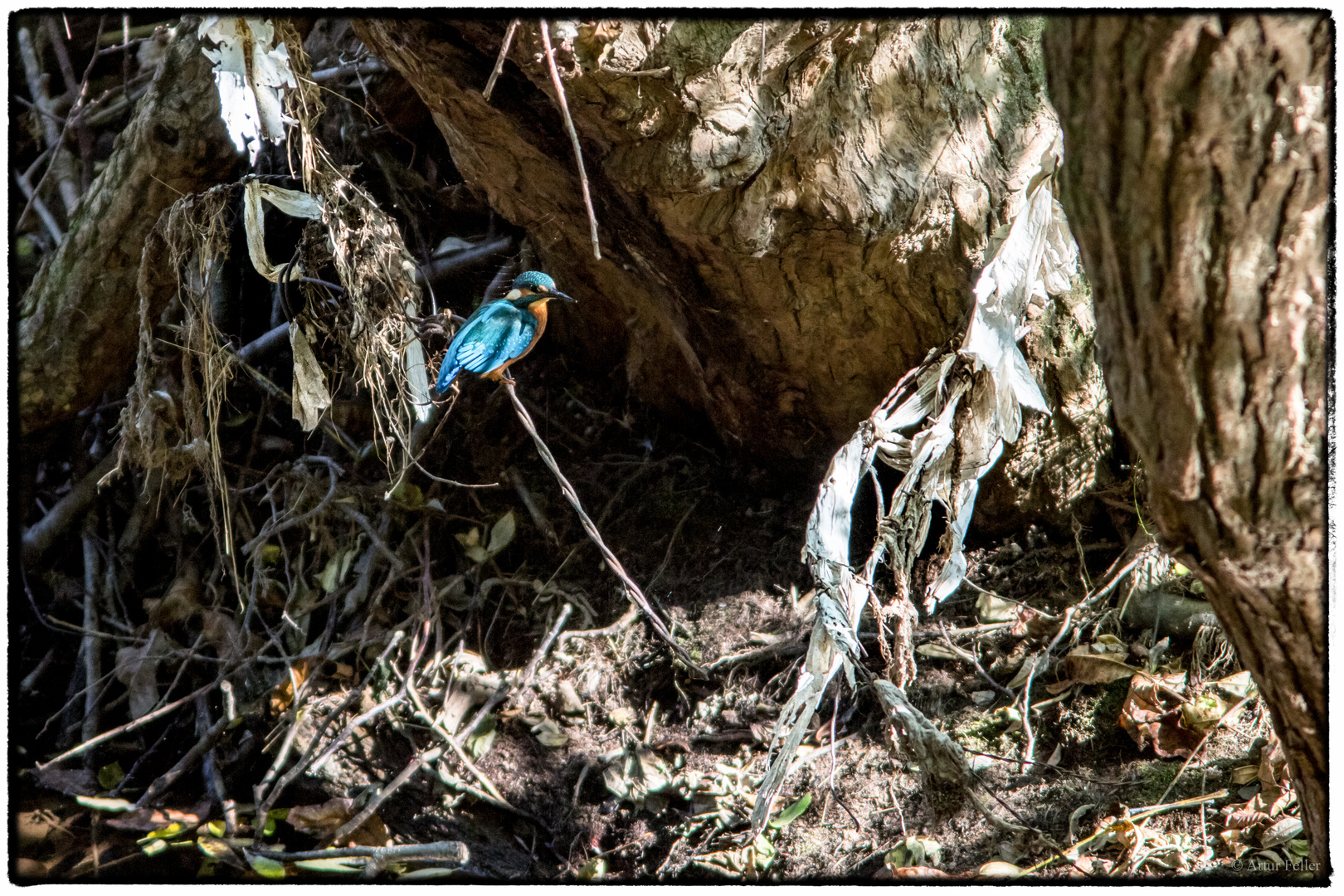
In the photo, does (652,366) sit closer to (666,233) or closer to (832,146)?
(666,233)

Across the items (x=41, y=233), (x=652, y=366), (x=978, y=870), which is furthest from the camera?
(x=41, y=233)

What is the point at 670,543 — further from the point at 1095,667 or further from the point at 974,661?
the point at 1095,667

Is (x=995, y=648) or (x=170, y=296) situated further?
(x=170, y=296)

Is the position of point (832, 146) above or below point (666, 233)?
above

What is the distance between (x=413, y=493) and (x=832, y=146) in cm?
189

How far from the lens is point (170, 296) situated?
275cm

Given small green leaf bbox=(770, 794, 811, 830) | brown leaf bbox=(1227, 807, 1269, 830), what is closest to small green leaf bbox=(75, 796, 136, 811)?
small green leaf bbox=(770, 794, 811, 830)

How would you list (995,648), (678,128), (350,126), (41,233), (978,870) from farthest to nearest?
(41,233), (350,126), (995,648), (978,870), (678,128)

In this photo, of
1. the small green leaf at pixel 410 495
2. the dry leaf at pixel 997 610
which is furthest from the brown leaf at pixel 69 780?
the dry leaf at pixel 997 610

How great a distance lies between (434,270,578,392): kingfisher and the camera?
2.45m

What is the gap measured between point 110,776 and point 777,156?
2790mm

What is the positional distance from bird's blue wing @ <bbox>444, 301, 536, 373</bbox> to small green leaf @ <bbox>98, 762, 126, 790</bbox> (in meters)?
1.78

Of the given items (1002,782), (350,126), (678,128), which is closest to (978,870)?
(1002,782)

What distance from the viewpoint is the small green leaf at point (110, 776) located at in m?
2.83
